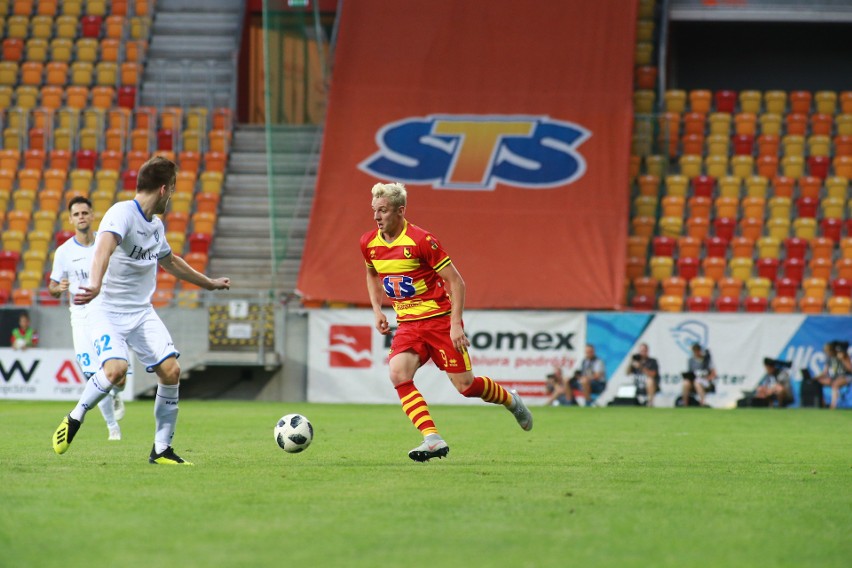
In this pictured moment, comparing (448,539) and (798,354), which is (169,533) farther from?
(798,354)

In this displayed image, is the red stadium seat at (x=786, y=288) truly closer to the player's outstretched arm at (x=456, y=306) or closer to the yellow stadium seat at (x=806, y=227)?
the yellow stadium seat at (x=806, y=227)

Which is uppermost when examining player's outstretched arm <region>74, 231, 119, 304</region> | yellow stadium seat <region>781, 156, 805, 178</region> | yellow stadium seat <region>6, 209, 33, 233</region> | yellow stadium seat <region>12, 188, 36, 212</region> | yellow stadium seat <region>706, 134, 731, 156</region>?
yellow stadium seat <region>706, 134, 731, 156</region>

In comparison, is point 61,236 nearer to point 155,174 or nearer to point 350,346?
point 350,346

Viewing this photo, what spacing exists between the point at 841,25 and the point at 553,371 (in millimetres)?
14389

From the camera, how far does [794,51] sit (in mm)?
32438

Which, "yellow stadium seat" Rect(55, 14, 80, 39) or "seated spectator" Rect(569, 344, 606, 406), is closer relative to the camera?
"seated spectator" Rect(569, 344, 606, 406)

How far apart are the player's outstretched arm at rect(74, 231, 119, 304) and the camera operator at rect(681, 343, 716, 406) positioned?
15704 millimetres

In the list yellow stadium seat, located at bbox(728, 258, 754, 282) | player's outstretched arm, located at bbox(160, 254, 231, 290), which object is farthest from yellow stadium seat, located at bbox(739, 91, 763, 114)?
player's outstretched arm, located at bbox(160, 254, 231, 290)

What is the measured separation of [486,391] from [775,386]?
13.9 meters

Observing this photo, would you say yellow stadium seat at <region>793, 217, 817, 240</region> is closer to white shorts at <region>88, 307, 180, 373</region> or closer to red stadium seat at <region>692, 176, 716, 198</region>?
red stadium seat at <region>692, 176, 716, 198</region>

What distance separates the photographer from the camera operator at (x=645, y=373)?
74.4 ft

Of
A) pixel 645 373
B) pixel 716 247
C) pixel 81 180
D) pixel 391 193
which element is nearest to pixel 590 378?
pixel 645 373

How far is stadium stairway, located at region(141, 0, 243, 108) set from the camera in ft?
101

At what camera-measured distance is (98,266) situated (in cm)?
829
